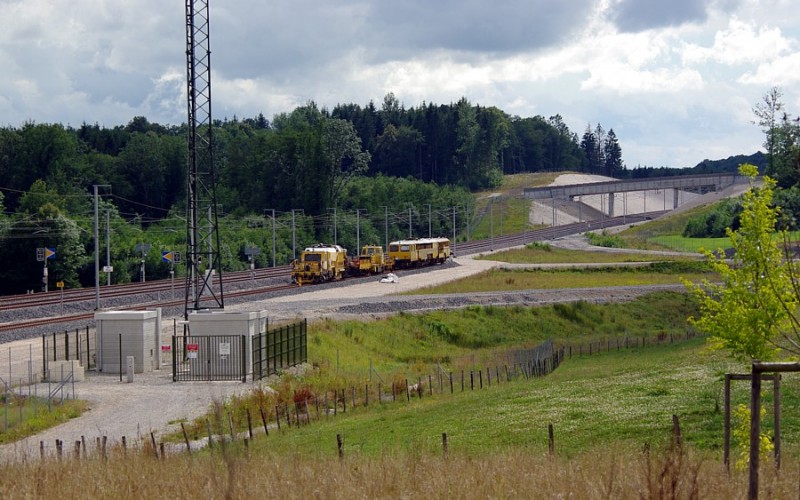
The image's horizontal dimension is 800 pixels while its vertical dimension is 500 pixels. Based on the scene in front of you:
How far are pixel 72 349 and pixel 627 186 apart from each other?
156069mm

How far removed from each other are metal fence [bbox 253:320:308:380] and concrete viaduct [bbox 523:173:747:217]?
146866 mm

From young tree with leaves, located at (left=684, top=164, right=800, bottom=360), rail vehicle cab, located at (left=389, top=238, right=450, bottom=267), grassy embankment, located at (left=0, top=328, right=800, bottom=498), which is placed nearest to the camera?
grassy embankment, located at (left=0, top=328, right=800, bottom=498)

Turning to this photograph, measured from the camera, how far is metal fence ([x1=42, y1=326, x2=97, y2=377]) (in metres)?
38.8

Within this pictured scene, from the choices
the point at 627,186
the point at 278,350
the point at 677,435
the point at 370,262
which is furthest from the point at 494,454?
the point at 627,186

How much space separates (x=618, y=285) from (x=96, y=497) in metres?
73.1

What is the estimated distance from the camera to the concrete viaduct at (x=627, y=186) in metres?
186

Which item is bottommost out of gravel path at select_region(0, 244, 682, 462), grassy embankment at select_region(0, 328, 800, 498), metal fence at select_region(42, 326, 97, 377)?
gravel path at select_region(0, 244, 682, 462)

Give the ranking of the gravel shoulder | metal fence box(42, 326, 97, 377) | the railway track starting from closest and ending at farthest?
the gravel shoulder < metal fence box(42, 326, 97, 377) < the railway track

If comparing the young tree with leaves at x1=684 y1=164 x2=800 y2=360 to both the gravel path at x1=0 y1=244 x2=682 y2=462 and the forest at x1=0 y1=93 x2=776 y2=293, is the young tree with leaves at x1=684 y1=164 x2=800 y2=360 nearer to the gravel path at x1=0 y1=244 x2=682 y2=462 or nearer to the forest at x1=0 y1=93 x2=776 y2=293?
the gravel path at x1=0 y1=244 x2=682 y2=462

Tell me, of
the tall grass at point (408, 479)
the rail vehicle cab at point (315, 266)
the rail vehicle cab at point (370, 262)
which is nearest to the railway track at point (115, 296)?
the rail vehicle cab at point (315, 266)

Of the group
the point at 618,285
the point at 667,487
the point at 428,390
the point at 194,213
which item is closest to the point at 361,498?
the point at 667,487

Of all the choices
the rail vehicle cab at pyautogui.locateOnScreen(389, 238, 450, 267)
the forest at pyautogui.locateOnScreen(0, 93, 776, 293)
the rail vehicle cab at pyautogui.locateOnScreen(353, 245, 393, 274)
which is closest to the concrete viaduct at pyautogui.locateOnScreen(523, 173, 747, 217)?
the forest at pyautogui.locateOnScreen(0, 93, 776, 293)

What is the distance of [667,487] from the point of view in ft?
32.2

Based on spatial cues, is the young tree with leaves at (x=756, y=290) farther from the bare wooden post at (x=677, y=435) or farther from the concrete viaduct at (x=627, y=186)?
the concrete viaduct at (x=627, y=186)
